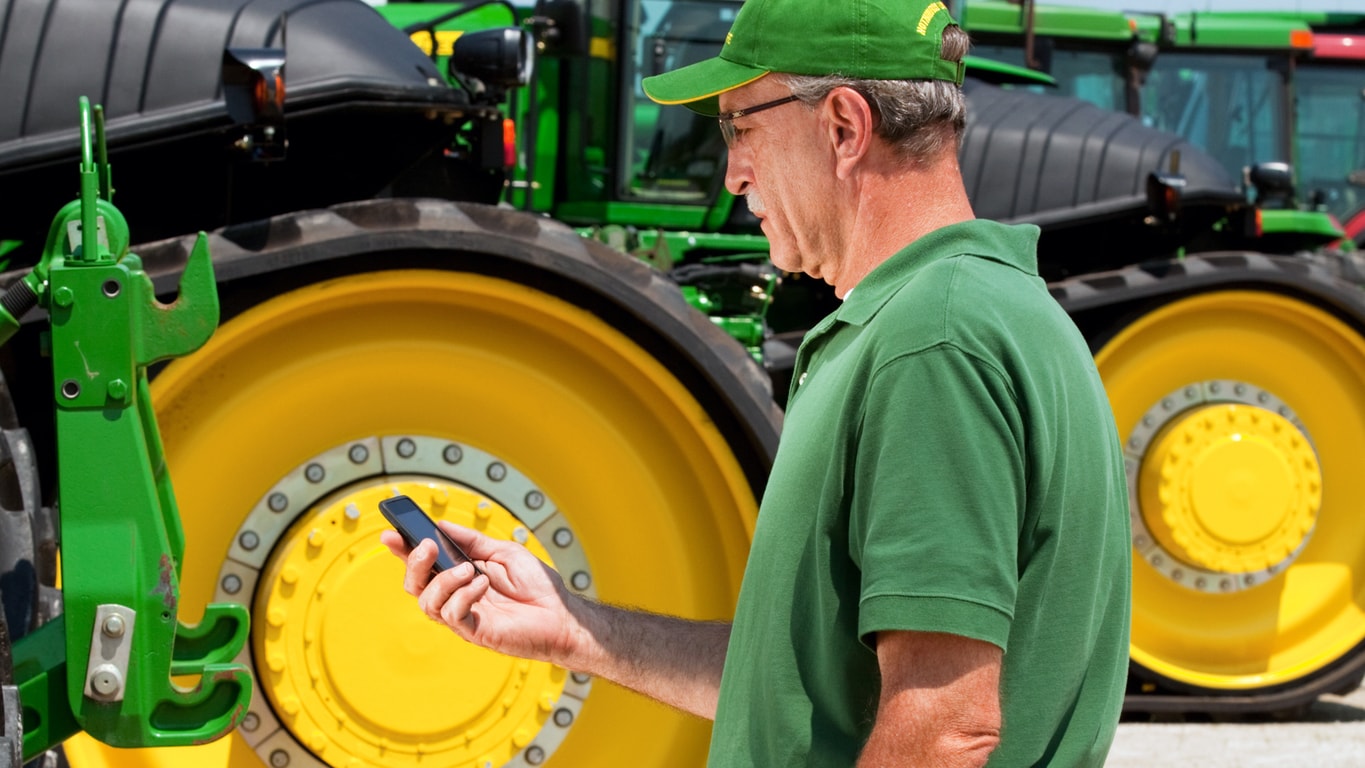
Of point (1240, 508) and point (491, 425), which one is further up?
point (491, 425)

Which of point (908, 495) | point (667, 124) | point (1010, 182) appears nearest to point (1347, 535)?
point (1010, 182)

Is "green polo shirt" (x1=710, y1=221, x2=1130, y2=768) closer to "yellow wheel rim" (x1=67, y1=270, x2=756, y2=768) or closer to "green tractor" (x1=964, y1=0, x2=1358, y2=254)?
"yellow wheel rim" (x1=67, y1=270, x2=756, y2=768)

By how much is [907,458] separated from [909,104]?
1.17 feet

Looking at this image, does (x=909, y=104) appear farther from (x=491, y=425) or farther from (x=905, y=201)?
(x=491, y=425)

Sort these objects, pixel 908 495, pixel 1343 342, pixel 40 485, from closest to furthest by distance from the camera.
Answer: pixel 908 495, pixel 40 485, pixel 1343 342

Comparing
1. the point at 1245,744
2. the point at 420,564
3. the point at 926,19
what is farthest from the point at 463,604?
the point at 1245,744

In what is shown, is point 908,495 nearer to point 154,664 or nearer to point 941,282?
point 941,282

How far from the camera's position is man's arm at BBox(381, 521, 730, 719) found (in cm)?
170

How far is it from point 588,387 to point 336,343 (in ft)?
1.68

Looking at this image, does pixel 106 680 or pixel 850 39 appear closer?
pixel 850 39

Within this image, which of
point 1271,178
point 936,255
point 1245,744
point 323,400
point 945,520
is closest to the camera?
point 945,520

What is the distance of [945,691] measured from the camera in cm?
119

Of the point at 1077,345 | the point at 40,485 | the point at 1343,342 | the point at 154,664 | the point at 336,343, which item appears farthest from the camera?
the point at 1343,342

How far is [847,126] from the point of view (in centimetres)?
140
